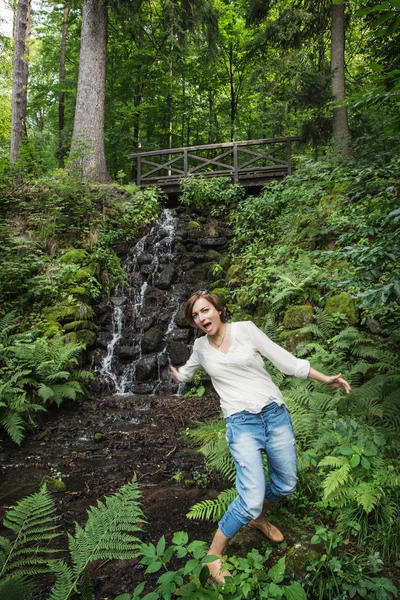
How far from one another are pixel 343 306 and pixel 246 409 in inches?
156

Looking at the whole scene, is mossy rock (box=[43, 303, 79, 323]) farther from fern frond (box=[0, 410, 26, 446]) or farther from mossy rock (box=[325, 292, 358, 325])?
mossy rock (box=[325, 292, 358, 325])

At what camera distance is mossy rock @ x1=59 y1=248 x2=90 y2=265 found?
8.96 metres

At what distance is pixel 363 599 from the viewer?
7.26ft

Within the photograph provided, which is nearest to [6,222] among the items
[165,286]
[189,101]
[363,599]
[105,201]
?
[105,201]

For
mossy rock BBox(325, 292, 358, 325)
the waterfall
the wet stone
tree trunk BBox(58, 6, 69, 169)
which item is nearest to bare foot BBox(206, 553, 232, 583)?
mossy rock BBox(325, 292, 358, 325)

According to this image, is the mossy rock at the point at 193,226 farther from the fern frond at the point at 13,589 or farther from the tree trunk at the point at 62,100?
the fern frond at the point at 13,589

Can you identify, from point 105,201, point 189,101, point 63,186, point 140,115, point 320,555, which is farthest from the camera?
point 189,101

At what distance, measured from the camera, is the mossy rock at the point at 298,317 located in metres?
5.93

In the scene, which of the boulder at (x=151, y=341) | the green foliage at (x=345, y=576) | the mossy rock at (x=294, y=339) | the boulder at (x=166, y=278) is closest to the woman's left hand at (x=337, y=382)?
the green foliage at (x=345, y=576)

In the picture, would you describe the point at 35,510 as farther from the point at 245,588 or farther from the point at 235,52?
the point at 235,52

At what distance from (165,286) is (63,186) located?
13.5 ft

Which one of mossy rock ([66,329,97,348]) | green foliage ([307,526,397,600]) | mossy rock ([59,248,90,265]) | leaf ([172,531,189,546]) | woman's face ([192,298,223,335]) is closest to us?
leaf ([172,531,189,546])

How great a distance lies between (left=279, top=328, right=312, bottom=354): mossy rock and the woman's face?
329 centimetres

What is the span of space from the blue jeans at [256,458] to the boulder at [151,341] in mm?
5867
